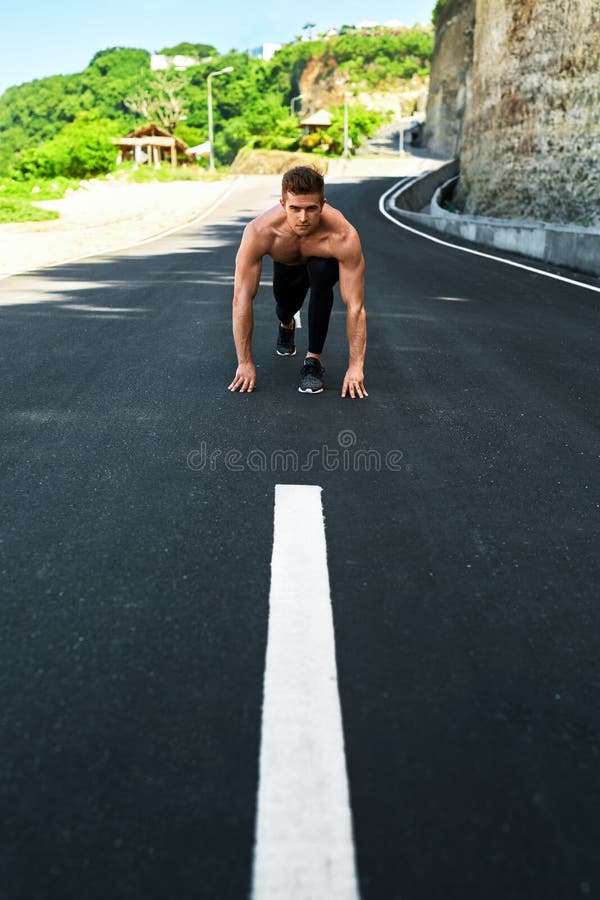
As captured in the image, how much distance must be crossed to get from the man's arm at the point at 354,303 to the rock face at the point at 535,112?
1557 centimetres

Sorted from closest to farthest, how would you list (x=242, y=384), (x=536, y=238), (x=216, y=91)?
(x=242, y=384) → (x=536, y=238) → (x=216, y=91)

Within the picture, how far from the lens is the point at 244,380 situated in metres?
5.23

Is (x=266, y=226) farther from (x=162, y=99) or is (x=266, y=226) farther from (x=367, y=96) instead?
(x=367, y=96)

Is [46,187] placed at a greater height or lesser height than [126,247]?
greater

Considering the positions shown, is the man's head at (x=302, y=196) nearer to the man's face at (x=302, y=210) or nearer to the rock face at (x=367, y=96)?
the man's face at (x=302, y=210)

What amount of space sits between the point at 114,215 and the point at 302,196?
3230 centimetres

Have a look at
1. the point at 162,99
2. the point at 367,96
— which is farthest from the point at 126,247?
the point at 367,96

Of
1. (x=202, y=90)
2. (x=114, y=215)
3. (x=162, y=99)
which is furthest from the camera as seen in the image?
(x=202, y=90)

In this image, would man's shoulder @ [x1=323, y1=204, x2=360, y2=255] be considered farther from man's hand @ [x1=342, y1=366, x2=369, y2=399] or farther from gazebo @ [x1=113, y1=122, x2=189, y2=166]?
gazebo @ [x1=113, y1=122, x2=189, y2=166]

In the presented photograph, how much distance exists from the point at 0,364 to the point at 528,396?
12.8ft

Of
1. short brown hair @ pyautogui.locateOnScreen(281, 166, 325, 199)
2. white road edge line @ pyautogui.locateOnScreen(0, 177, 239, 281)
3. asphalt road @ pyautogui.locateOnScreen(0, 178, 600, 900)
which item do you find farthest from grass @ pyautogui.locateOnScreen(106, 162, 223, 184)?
short brown hair @ pyautogui.locateOnScreen(281, 166, 325, 199)

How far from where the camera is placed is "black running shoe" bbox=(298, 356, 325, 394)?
17.1 feet

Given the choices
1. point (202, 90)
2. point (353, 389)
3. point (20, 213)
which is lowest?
point (20, 213)

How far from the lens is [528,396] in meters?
5.25
